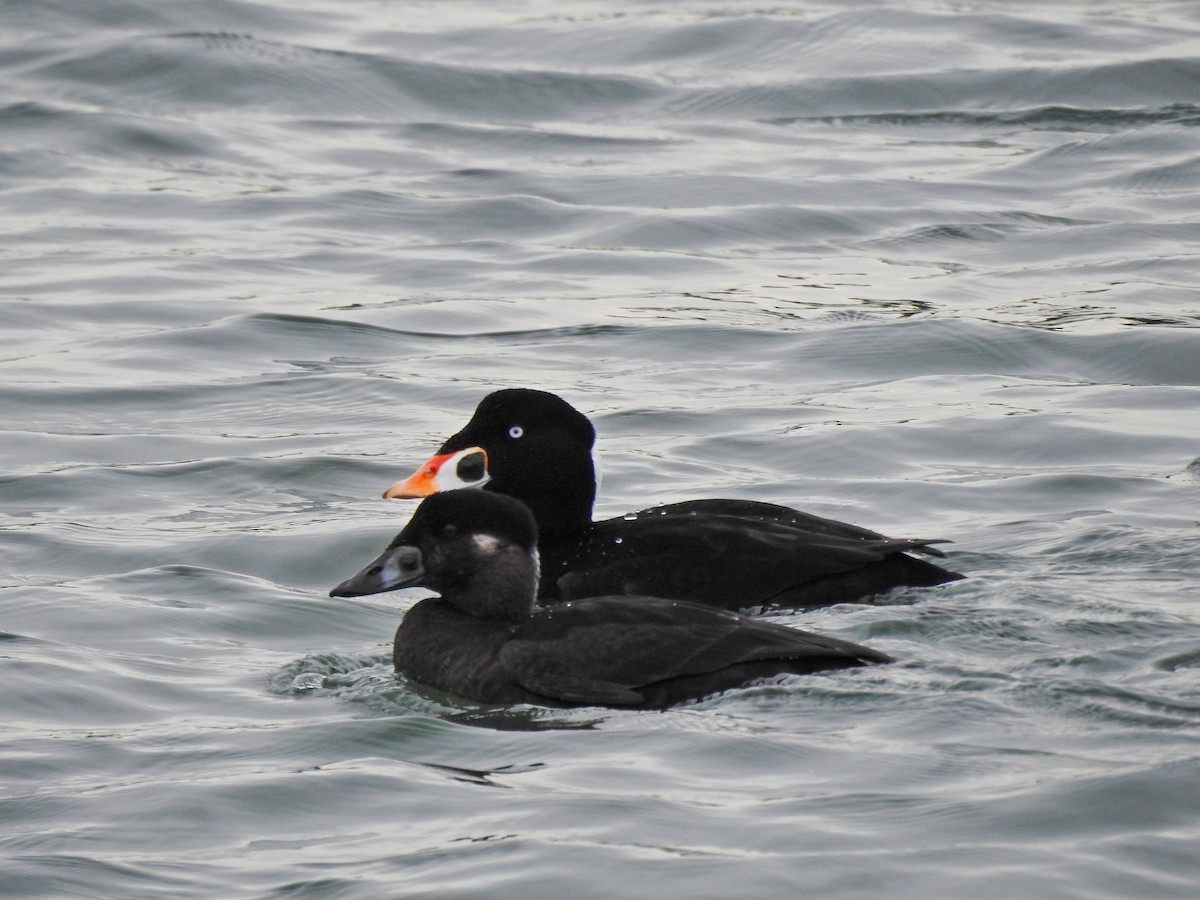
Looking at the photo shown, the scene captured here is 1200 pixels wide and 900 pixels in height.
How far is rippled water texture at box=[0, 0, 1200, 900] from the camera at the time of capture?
18.5 feet

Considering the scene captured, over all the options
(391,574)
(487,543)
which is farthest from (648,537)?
(391,574)

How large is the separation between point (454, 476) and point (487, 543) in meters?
1.33

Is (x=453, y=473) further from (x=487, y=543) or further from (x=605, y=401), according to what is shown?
(x=605, y=401)

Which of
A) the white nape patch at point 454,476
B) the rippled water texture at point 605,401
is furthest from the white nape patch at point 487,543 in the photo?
the white nape patch at point 454,476

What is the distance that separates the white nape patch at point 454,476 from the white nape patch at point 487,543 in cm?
126

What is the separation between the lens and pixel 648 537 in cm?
769

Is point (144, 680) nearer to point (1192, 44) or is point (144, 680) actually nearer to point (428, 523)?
point (428, 523)

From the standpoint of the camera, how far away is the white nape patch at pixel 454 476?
826cm

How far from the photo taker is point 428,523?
23.0 ft

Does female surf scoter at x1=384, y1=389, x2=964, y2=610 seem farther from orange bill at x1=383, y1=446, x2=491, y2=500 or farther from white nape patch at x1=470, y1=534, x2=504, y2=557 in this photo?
white nape patch at x1=470, y1=534, x2=504, y2=557

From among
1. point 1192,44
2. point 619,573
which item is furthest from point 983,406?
point 1192,44

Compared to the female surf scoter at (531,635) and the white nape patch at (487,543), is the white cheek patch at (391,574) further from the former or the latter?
the white nape patch at (487,543)

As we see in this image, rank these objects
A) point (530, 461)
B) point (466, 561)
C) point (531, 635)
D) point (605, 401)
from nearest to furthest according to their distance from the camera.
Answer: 1. point (531, 635)
2. point (466, 561)
3. point (530, 461)
4. point (605, 401)

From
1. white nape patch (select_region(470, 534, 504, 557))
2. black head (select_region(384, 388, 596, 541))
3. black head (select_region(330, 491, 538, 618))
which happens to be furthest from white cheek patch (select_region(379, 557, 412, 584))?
black head (select_region(384, 388, 596, 541))
